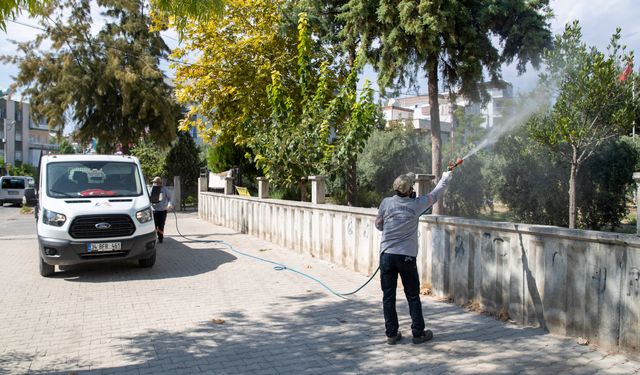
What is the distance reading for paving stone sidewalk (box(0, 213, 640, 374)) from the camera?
4703mm

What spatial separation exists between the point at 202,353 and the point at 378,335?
1.84 m

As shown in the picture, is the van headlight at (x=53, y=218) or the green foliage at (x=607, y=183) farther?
the green foliage at (x=607, y=183)

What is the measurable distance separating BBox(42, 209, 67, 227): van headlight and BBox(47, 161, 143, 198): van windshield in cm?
56

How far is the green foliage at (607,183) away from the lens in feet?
56.3

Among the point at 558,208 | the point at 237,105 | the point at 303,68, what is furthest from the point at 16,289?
the point at 558,208

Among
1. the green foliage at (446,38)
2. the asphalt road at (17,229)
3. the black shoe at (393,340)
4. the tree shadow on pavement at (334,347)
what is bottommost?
the tree shadow on pavement at (334,347)

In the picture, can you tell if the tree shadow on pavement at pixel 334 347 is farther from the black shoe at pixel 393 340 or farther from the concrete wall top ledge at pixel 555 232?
the concrete wall top ledge at pixel 555 232

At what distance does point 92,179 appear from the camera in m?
9.77

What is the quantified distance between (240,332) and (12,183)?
31.7m

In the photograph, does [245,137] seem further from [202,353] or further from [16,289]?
[202,353]

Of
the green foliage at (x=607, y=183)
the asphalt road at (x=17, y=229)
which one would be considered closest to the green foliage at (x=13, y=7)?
the asphalt road at (x=17, y=229)

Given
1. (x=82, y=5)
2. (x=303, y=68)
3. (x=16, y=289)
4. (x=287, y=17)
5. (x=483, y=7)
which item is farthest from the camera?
(x=82, y=5)

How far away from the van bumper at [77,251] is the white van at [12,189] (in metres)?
26.5

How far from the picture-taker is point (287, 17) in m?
17.8
